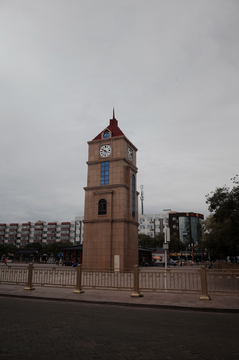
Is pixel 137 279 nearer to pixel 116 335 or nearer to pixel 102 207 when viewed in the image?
pixel 116 335

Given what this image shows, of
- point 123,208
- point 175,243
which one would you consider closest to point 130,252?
point 123,208

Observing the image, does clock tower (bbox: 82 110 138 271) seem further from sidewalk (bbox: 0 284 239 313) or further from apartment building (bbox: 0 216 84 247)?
apartment building (bbox: 0 216 84 247)

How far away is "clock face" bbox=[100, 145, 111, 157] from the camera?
36.3m

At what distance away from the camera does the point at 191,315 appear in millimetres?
8859

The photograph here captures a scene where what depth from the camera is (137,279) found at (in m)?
12.6

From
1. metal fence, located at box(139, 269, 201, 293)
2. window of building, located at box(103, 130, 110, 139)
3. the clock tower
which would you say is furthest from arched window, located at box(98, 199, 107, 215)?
metal fence, located at box(139, 269, 201, 293)

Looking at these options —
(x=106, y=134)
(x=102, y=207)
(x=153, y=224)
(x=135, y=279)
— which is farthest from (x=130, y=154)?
(x=153, y=224)

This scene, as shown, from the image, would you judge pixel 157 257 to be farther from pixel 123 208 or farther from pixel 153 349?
pixel 153 349

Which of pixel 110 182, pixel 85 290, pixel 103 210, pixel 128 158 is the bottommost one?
pixel 85 290

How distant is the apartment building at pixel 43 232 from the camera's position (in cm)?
11225

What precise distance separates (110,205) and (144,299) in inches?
898

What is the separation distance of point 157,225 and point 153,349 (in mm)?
106392

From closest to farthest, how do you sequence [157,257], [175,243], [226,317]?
[226,317]
[157,257]
[175,243]

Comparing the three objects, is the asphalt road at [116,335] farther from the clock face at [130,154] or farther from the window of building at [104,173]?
the clock face at [130,154]
